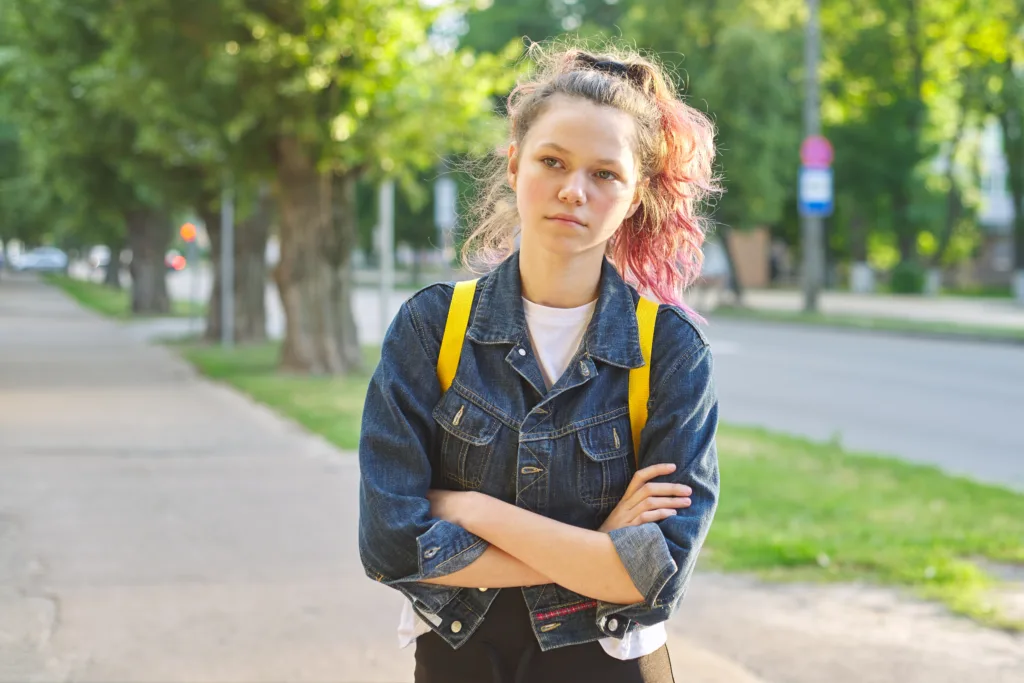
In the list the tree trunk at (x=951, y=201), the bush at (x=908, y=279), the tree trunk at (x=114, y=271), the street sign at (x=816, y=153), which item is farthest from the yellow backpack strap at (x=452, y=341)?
the tree trunk at (x=114, y=271)

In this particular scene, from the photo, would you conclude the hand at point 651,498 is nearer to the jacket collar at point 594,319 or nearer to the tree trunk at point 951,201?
the jacket collar at point 594,319

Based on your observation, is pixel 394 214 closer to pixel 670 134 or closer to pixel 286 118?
pixel 286 118

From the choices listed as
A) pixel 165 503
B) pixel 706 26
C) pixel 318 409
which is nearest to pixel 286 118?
pixel 318 409

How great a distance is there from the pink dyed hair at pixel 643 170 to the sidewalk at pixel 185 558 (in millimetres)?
2275

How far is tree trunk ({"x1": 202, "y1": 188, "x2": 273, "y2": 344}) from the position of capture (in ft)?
78.7

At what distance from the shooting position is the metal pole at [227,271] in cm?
2238

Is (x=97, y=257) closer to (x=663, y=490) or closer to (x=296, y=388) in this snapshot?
(x=296, y=388)

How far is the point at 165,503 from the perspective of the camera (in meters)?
8.01

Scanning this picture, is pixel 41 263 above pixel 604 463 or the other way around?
the other way around

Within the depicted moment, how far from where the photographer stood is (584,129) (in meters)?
2.28

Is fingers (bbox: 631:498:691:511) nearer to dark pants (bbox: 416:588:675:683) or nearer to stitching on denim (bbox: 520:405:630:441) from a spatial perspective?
stitching on denim (bbox: 520:405:630:441)

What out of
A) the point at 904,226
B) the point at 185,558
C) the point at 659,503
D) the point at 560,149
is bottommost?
the point at 185,558

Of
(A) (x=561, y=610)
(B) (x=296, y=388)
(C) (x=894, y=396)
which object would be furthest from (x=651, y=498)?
(B) (x=296, y=388)

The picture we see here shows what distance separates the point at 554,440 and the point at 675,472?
8.1 inches
